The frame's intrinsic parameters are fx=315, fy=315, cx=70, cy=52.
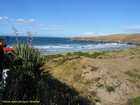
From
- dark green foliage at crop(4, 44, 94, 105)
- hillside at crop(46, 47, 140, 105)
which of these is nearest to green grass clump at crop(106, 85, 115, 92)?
hillside at crop(46, 47, 140, 105)

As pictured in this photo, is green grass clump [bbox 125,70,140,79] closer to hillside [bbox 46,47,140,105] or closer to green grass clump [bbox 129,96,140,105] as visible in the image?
hillside [bbox 46,47,140,105]

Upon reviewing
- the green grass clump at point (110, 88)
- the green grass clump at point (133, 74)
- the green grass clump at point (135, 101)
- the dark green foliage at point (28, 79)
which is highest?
the dark green foliage at point (28, 79)

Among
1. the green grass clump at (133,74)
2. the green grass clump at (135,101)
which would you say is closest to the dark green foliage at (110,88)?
the green grass clump at (135,101)

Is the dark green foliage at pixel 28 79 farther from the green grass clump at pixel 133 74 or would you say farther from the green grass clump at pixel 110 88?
the green grass clump at pixel 133 74

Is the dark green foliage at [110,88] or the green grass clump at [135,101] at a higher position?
the dark green foliage at [110,88]

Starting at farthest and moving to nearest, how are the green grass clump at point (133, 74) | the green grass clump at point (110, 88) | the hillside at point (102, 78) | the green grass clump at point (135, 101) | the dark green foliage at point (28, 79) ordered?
the green grass clump at point (133, 74)
the green grass clump at point (110, 88)
the hillside at point (102, 78)
the green grass clump at point (135, 101)
the dark green foliage at point (28, 79)

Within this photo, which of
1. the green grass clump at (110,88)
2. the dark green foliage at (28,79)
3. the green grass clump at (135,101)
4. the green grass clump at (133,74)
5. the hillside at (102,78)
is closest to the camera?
the dark green foliage at (28,79)

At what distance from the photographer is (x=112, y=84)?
2288 cm

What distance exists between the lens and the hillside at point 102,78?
2108cm

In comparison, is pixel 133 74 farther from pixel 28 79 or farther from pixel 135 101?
pixel 28 79

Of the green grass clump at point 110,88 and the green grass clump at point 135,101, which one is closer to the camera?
the green grass clump at point 135,101

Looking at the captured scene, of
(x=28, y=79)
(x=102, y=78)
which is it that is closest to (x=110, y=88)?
(x=102, y=78)

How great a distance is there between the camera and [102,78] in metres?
23.7

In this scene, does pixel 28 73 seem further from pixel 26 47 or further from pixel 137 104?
pixel 137 104
